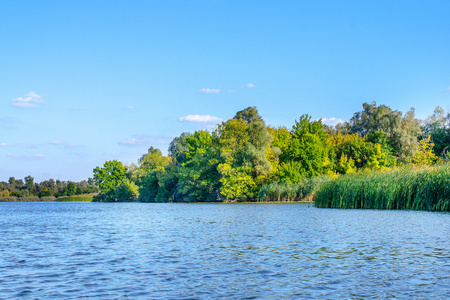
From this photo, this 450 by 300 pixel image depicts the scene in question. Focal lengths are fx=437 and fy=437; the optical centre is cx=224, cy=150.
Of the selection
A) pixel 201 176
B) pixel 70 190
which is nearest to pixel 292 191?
pixel 201 176

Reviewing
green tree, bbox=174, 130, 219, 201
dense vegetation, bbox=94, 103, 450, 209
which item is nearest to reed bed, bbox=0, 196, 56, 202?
dense vegetation, bbox=94, 103, 450, 209

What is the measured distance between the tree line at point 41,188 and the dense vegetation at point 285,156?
80.6 metres

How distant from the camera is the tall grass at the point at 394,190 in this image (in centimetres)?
3095

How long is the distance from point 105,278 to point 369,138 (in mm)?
78604

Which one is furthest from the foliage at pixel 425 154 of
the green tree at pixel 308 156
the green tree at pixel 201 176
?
the green tree at pixel 201 176

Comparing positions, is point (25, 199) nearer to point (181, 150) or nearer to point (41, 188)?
point (41, 188)

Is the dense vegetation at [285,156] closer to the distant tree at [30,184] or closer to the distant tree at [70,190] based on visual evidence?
the distant tree at [70,190]

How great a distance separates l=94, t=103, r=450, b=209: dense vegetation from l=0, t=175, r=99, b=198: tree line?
265 feet

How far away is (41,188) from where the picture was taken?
182 metres

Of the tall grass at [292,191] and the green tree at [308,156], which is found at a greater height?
the green tree at [308,156]

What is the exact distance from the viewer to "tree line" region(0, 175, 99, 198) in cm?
16438

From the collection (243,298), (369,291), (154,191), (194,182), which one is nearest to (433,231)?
(369,291)

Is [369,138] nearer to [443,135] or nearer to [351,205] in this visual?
[443,135]

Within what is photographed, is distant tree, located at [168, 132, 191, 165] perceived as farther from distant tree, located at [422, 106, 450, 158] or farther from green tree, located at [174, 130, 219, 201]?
distant tree, located at [422, 106, 450, 158]
